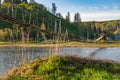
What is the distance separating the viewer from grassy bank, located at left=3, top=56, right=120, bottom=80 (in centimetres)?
1449

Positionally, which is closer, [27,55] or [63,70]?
[63,70]

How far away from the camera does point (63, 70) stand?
15797mm

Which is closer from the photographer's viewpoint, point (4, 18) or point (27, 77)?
point (4, 18)

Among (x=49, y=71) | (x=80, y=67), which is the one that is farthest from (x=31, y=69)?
(x=80, y=67)

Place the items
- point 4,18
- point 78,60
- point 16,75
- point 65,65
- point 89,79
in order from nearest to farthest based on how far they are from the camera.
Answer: point 4,18, point 89,79, point 16,75, point 65,65, point 78,60

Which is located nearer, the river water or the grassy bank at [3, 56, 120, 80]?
the grassy bank at [3, 56, 120, 80]

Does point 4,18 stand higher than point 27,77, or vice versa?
point 4,18

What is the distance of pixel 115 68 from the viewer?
1772cm

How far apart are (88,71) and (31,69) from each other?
95.2 inches

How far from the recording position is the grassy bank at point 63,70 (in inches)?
571

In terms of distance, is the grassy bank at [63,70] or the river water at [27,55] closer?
the grassy bank at [63,70]

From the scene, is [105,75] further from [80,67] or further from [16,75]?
[16,75]

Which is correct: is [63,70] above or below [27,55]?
below

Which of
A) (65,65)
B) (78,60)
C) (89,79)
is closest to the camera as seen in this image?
(89,79)
